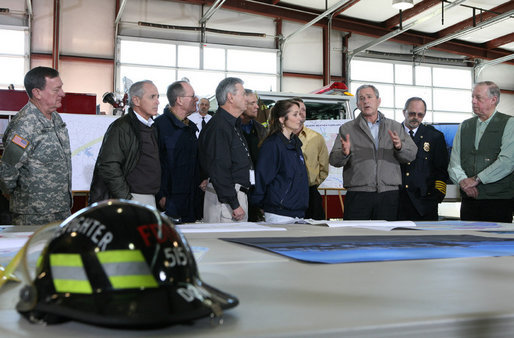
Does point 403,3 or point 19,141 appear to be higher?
point 403,3

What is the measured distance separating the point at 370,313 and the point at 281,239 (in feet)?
2.66

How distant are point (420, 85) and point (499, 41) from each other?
7.12 feet

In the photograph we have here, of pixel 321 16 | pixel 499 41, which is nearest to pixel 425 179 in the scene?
pixel 321 16

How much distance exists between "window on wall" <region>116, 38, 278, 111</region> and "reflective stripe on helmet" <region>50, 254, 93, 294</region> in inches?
420

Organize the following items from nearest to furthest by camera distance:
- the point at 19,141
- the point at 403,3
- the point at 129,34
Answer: the point at 19,141 → the point at 403,3 → the point at 129,34

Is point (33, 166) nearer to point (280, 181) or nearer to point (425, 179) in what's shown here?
point (280, 181)

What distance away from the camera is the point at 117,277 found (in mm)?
467

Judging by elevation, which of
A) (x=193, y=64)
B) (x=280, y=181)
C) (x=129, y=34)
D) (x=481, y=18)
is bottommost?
(x=280, y=181)

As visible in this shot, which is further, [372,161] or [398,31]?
[398,31]

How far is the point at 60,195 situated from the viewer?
9.15 feet

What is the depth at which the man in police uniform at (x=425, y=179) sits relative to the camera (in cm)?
356

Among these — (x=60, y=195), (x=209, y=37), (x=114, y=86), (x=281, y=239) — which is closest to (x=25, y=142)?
(x=60, y=195)

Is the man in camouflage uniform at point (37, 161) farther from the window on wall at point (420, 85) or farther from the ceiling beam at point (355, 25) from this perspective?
the window on wall at point (420, 85)

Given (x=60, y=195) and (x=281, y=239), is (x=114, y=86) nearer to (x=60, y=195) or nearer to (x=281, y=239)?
(x=60, y=195)
